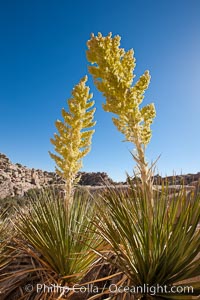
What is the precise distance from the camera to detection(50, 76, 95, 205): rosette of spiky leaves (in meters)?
3.94

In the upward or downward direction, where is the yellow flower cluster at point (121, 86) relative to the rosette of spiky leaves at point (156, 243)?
upward

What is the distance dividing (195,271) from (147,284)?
38 centimetres

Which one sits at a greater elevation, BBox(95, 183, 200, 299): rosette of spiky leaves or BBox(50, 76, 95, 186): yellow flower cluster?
BBox(50, 76, 95, 186): yellow flower cluster

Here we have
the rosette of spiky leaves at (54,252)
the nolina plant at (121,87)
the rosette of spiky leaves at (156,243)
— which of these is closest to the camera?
the rosette of spiky leaves at (156,243)

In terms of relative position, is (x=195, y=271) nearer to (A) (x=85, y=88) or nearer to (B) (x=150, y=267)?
(B) (x=150, y=267)

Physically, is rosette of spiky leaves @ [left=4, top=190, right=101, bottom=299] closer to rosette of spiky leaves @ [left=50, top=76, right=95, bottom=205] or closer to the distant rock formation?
rosette of spiky leaves @ [left=50, top=76, right=95, bottom=205]

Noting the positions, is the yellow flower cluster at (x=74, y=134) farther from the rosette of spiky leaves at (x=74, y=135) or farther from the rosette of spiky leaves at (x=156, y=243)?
the rosette of spiky leaves at (x=156, y=243)

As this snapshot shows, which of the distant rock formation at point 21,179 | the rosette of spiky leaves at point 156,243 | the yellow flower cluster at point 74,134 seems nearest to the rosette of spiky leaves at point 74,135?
the yellow flower cluster at point 74,134

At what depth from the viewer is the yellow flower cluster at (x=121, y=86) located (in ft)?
10.3

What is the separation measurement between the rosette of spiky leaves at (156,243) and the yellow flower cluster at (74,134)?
5.66ft

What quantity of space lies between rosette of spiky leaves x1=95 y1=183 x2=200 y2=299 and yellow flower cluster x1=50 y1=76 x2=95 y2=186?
1724 millimetres

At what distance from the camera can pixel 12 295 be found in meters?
2.79

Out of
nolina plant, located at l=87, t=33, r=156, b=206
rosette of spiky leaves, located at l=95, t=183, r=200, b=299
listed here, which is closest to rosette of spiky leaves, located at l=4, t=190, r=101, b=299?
rosette of spiky leaves, located at l=95, t=183, r=200, b=299

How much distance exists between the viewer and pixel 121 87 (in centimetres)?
326
